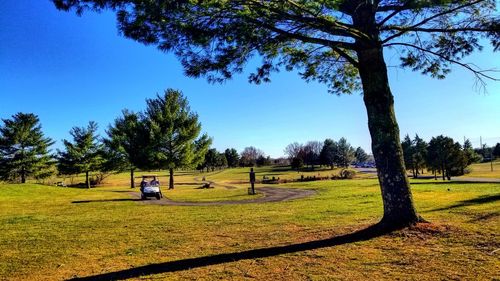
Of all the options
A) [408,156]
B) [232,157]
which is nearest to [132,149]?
[408,156]

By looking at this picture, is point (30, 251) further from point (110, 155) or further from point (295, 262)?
point (110, 155)

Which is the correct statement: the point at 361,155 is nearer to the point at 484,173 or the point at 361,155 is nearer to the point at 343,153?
the point at 343,153

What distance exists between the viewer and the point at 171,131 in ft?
128

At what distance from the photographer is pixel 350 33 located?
7.88 meters

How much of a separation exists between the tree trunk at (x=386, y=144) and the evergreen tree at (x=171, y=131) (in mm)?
32399

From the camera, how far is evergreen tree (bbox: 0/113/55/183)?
1841 inches

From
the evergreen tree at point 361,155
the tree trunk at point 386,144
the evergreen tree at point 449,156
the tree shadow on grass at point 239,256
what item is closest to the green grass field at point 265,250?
the tree shadow on grass at point 239,256

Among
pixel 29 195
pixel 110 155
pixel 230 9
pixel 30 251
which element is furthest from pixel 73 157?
pixel 230 9

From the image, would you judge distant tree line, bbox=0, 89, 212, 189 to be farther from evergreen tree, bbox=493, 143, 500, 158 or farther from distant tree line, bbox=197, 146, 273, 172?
evergreen tree, bbox=493, 143, 500, 158

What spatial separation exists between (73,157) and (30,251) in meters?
44.4

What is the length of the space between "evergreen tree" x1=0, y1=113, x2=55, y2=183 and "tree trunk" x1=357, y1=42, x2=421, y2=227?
5144 cm

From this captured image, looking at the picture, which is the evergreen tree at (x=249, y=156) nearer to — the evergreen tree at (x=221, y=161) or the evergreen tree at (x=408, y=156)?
the evergreen tree at (x=221, y=161)

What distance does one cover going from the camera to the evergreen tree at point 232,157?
12206 cm

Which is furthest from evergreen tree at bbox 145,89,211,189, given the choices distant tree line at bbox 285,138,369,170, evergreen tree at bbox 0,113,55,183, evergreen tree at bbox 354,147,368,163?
evergreen tree at bbox 354,147,368,163
